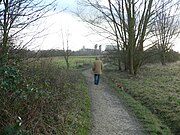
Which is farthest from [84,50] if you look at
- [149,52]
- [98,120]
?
[98,120]

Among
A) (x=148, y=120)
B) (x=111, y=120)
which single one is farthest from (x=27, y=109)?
(x=148, y=120)

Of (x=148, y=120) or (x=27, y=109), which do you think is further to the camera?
(x=148, y=120)

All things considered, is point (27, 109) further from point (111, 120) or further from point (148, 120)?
point (148, 120)

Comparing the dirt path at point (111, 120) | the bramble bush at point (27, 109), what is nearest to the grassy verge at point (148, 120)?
Answer: the dirt path at point (111, 120)

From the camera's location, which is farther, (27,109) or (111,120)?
(111,120)

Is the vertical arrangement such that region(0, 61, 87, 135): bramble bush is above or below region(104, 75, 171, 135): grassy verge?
above

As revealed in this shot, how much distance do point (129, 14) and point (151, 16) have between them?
6.48 ft

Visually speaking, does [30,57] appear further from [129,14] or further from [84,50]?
[84,50]

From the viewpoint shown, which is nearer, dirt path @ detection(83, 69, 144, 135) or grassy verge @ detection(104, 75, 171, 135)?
dirt path @ detection(83, 69, 144, 135)

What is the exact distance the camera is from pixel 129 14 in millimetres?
23828

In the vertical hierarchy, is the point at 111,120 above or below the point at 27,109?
below

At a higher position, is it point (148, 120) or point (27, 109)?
point (27, 109)

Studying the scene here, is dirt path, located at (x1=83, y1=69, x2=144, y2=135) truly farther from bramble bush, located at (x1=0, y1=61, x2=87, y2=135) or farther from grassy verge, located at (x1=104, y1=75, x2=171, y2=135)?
bramble bush, located at (x1=0, y1=61, x2=87, y2=135)

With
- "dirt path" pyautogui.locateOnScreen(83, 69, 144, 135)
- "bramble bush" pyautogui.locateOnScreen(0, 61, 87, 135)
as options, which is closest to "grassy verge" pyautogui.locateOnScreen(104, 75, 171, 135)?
"dirt path" pyautogui.locateOnScreen(83, 69, 144, 135)
